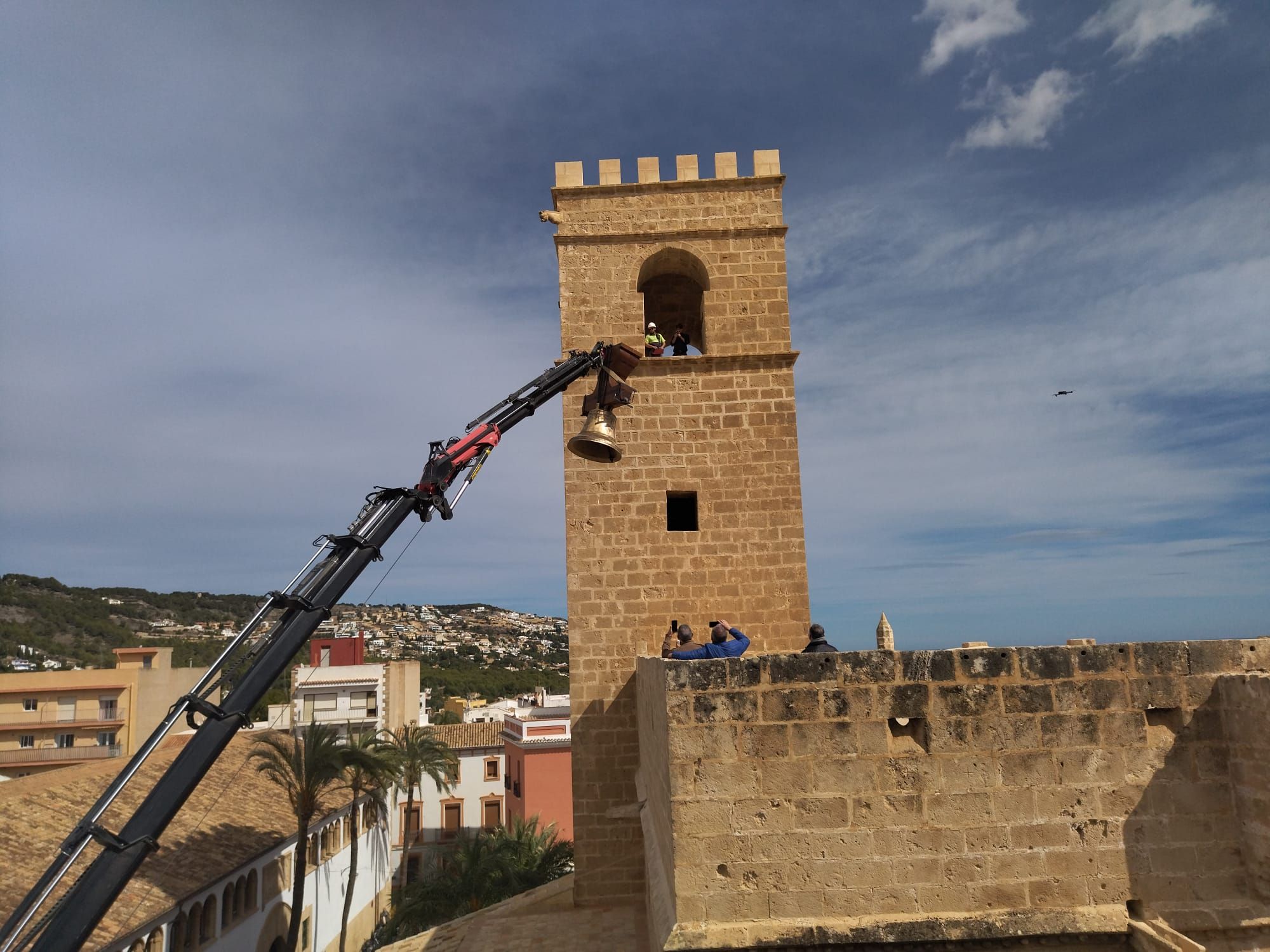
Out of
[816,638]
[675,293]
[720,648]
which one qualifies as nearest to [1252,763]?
[816,638]

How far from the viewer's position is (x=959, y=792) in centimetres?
435

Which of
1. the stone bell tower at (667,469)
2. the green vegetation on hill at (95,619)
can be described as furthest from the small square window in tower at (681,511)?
the green vegetation on hill at (95,619)

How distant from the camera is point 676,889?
426cm

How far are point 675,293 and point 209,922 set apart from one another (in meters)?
14.5

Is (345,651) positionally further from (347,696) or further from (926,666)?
(926,666)

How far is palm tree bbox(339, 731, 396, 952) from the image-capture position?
18.1 meters

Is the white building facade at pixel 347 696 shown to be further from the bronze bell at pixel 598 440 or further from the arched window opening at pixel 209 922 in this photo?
the bronze bell at pixel 598 440

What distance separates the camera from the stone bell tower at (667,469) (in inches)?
361

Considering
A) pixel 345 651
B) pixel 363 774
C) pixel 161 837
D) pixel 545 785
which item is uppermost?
pixel 345 651

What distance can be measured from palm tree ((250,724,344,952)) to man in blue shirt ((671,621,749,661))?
Answer: 46.5 ft

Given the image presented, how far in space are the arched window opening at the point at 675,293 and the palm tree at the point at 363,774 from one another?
12069 mm

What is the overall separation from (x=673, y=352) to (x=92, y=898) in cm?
1036

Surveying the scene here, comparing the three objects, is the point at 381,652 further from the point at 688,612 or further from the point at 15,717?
the point at 688,612

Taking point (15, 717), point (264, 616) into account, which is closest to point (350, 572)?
point (264, 616)
